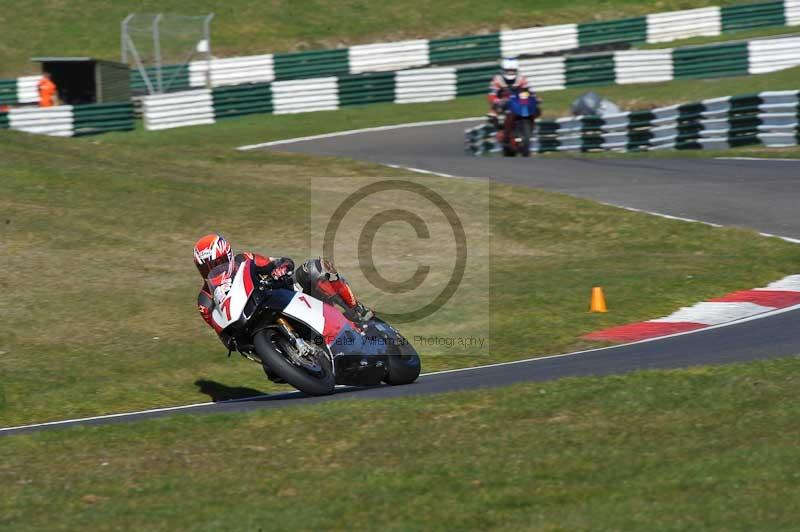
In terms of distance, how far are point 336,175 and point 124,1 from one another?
75.5 feet

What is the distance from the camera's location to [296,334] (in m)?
9.63

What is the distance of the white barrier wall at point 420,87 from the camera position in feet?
108

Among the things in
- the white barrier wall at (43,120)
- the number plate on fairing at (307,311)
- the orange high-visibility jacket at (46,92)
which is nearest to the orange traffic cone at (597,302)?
the number plate on fairing at (307,311)

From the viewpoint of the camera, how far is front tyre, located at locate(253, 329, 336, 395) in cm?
930

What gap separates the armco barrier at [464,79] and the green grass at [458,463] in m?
23.2

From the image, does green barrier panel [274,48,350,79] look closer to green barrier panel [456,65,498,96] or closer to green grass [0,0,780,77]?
green grass [0,0,780,77]

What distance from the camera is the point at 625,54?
3231 centimetres

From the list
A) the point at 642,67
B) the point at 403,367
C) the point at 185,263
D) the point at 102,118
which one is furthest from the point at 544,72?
the point at 403,367

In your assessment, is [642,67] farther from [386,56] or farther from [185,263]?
[185,263]

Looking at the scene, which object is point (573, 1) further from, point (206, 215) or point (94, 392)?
point (94, 392)

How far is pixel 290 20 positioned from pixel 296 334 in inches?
1342

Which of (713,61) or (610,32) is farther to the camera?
(610,32)

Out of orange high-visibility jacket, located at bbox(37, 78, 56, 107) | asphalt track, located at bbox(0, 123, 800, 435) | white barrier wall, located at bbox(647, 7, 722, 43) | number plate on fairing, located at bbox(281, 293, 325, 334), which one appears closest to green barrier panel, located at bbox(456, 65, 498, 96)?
asphalt track, located at bbox(0, 123, 800, 435)

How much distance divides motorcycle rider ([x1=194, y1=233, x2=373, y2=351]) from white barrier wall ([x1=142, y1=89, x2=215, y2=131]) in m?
21.4
